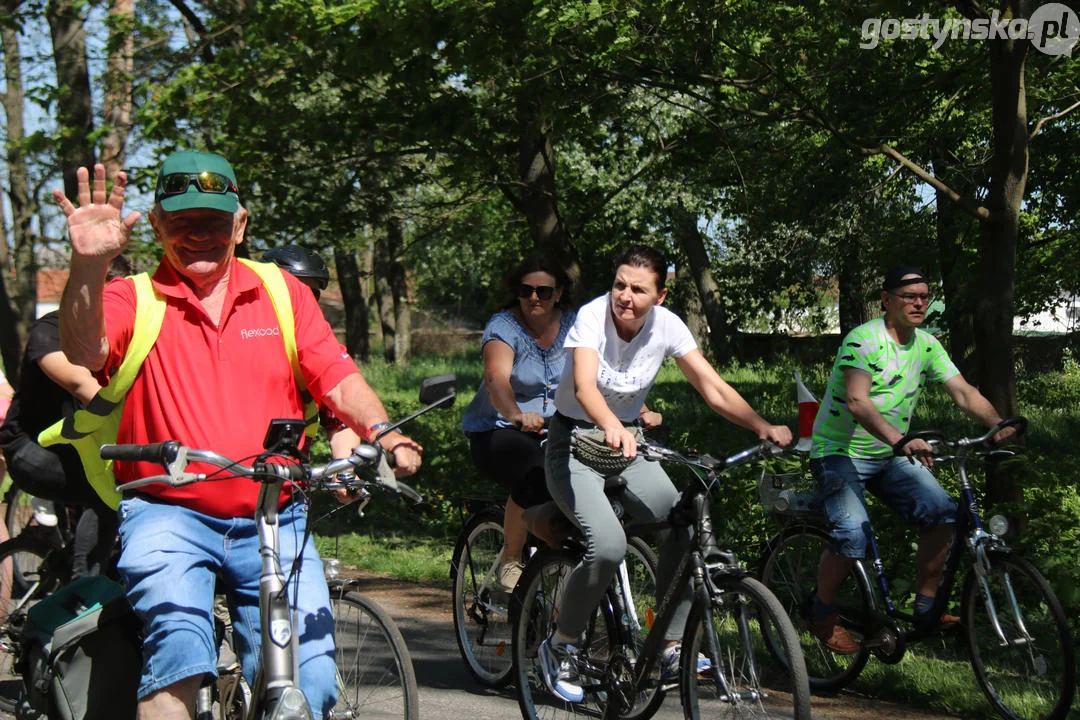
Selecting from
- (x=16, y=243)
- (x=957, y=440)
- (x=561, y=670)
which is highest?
(x=16, y=243)

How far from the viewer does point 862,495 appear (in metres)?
6.43

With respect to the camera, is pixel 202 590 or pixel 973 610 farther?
pixel 973 610

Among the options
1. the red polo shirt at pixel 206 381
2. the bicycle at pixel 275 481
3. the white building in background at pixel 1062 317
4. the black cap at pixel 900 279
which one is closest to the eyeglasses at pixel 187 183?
the red polo shirt at pixel 206 381

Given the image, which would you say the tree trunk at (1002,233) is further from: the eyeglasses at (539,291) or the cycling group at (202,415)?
the cycling group at (202,415)

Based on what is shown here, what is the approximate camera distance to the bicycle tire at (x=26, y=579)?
5.86m

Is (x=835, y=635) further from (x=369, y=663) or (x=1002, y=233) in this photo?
(x=1002, y=233)

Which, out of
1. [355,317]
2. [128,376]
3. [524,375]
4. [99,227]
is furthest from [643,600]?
[355,317]

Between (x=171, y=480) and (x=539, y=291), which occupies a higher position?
(x=539, y=291)

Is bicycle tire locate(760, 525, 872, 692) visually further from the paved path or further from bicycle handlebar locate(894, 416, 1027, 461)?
bicycle handlebar locate(894, 416, 1027, 461)

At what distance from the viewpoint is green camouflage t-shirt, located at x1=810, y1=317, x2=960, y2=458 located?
6.33 m

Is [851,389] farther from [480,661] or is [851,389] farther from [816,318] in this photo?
[816,318]

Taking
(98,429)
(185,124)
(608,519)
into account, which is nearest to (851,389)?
(608,519)

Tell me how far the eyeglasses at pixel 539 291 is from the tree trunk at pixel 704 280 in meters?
19.9

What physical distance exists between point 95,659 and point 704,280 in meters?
24.8
